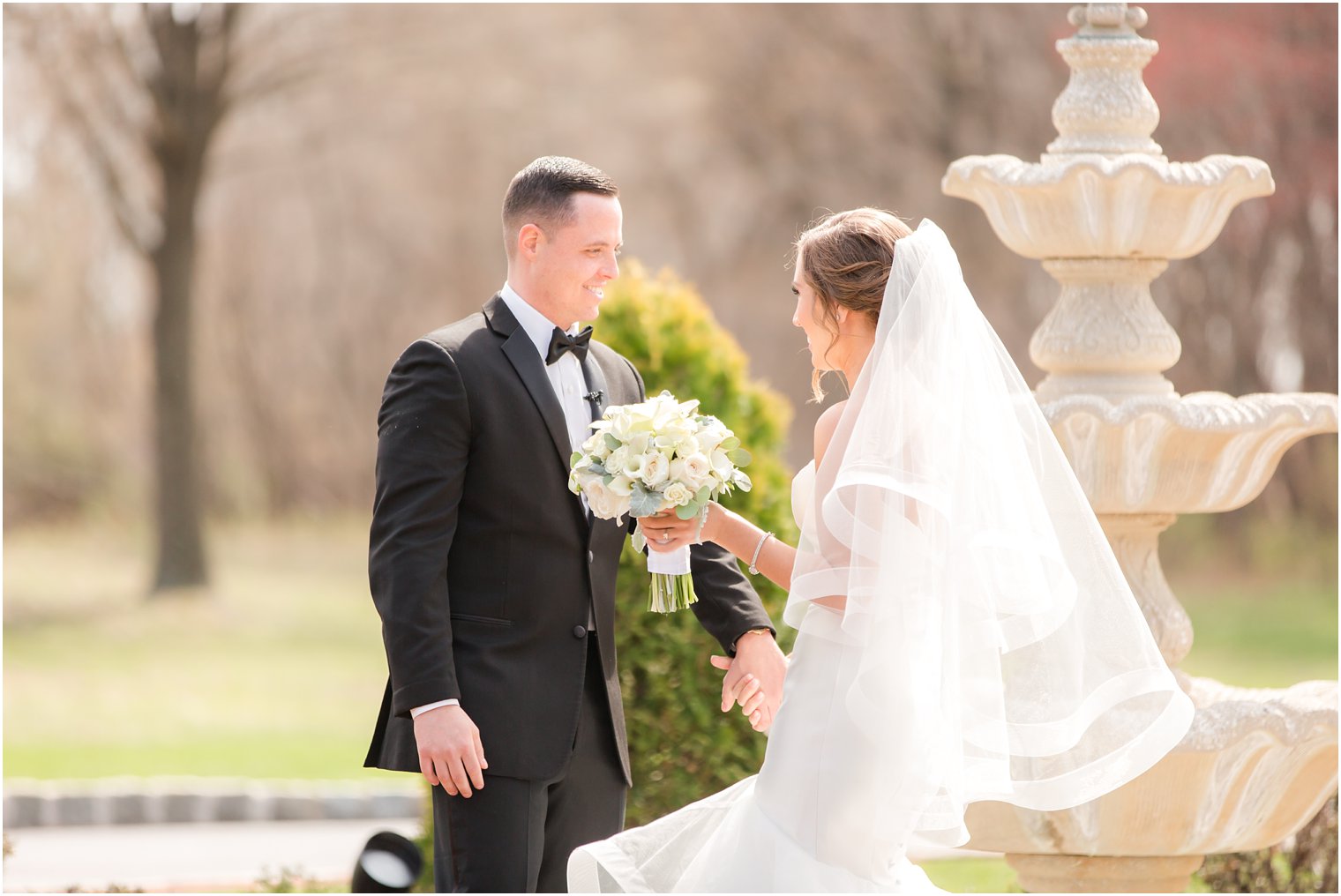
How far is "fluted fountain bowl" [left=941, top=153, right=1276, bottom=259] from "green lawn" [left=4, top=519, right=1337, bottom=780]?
22.6ft

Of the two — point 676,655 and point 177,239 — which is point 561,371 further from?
point 177,239

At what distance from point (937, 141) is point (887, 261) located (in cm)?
1739

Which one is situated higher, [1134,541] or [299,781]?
[1134,541]

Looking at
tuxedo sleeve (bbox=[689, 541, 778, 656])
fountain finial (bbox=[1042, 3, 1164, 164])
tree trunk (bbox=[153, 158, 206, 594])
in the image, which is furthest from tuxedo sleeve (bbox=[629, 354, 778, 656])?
tree trunk (bbox=[153, 158, 206, 594])

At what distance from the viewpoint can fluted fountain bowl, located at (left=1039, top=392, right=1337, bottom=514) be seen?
500 cm

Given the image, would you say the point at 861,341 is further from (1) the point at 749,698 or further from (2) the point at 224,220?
(2) the point at 224,220

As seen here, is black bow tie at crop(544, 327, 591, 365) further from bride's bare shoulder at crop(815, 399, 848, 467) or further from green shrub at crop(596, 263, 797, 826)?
green shrub at crop(596, 263, 797, 826)

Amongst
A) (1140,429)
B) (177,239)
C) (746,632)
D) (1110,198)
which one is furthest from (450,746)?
(177,239)

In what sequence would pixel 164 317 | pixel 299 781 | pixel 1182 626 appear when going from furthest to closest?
pixel 164 317 < pixel 299 781 < pixel 1182 626

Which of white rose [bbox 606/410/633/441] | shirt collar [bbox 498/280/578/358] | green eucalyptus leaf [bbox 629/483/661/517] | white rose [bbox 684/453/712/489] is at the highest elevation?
shirt collar [bbox 498/280/578/358]

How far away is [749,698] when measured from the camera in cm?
396

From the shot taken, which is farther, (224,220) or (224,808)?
(224,220)

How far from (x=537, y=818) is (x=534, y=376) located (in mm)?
1055

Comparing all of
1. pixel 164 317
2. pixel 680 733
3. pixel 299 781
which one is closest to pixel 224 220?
pixel 164 317
